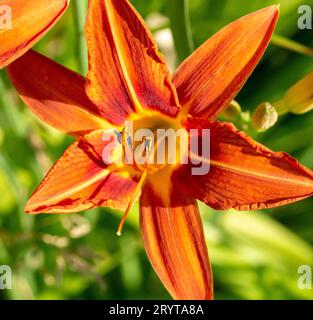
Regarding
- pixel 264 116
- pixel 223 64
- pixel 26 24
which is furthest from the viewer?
pixel 264 116

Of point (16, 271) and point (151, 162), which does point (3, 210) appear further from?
point (151, 162)

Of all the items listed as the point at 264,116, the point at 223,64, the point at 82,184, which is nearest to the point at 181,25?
the point at 223,64

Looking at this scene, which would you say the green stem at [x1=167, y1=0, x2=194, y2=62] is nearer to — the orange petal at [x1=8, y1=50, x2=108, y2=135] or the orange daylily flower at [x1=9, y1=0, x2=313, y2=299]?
the orange daylily flower at [x1=9, y1=0, x2=313, y2=299]

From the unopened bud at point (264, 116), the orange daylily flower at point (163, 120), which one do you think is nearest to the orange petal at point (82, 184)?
the orange daylily flower at point (163, 120)

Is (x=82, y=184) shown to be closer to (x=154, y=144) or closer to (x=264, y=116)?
(x=154, y=144)

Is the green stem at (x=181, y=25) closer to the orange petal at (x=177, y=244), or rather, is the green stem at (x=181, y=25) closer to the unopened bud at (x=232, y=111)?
the unopened bud at (x=232, y=111)

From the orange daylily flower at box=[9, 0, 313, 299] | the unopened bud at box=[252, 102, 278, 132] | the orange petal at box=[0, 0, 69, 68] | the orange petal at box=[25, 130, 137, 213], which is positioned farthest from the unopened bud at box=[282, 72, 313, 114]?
the orange petal at box=[0, 0, 69, 68]
